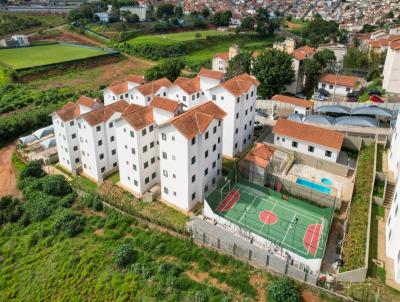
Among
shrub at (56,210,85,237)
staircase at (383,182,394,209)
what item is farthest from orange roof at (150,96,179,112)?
staircase at (383,182,394,209)

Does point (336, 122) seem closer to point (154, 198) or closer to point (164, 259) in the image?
point (154, 198)

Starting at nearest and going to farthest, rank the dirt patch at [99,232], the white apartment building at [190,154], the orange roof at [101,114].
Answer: the white apartment building at [190,154] → the dirt patch at [99,232] → the orange roof at [101,114]

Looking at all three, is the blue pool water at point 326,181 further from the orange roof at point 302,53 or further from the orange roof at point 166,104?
the orange roof at point 302,53

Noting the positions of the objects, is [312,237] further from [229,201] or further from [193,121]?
[193,121]

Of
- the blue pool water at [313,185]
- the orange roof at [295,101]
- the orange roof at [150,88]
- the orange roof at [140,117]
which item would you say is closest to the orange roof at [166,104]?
the orange roof at [140,117]

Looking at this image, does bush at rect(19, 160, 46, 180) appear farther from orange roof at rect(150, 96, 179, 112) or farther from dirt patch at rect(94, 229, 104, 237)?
orange roof at rect(150, 96, 179, 112)
